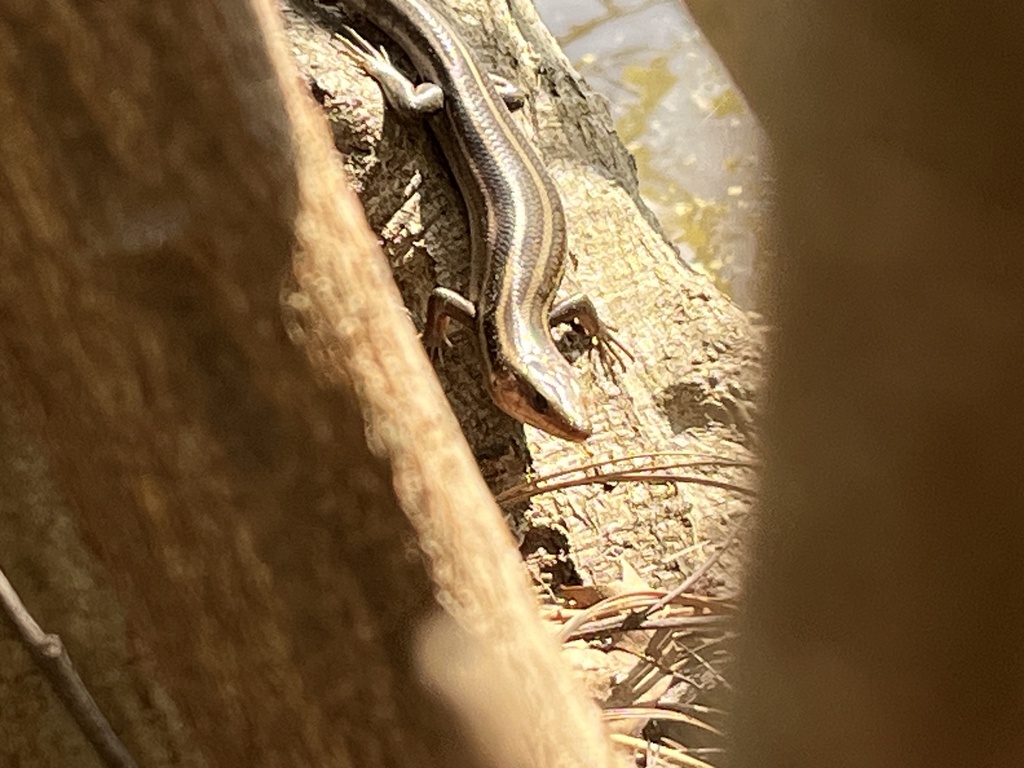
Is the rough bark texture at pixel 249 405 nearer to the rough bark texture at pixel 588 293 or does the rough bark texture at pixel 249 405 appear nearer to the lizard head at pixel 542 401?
the rough bark texture at pixel 588 293

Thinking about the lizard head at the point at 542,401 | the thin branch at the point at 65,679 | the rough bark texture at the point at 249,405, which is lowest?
the lizard head at the point at 542,401

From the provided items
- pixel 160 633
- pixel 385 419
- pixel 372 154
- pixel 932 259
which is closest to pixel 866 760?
pixel 932 259

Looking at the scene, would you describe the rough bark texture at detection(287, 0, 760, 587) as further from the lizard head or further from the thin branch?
the thin branch

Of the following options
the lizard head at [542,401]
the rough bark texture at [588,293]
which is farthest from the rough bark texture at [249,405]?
the lizard head at [542,401]

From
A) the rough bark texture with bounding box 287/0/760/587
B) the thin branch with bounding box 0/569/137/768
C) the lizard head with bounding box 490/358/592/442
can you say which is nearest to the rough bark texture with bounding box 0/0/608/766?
the thin branch with bounding box 0/569/137/768

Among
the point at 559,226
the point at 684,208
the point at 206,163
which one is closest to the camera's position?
the point at 206,163

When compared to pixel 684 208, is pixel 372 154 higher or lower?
higher

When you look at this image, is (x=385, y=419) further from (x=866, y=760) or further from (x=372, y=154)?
(x=372, y=154)
